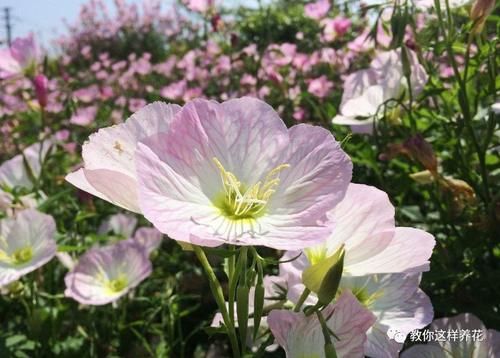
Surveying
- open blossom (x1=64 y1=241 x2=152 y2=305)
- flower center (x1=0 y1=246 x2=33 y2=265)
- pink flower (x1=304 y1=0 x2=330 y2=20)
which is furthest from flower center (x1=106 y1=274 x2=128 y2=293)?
pink flower (x1=304 y1=0 x2=330 y2=20)

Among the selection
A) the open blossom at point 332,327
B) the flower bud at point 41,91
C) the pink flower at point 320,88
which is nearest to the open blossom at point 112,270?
the flower bud at point 41,91

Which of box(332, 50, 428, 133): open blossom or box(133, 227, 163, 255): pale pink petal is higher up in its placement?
box(332, 50, 428, 133): open blossom

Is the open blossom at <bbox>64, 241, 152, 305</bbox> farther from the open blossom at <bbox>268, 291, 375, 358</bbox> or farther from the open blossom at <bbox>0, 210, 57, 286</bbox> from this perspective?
the open blossom at <bbox>268, 291, 375, 358</bbox>

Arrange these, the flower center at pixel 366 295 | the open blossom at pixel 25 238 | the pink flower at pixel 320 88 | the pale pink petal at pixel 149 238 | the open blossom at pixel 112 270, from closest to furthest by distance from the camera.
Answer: the flower center at pixel 366 295
the open blossom at pixel 25 238
the open blossom at pixel 112 270
the pale pink petal at pixel 149 238
the pink flower at pixel 320 88

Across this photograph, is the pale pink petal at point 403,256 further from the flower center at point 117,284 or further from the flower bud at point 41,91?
the flower bud at point 41,91

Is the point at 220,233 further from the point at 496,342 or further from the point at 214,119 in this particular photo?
the point at 496,342

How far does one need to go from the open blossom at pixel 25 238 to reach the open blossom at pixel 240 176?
0.74 metres

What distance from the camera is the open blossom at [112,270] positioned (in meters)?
1.58

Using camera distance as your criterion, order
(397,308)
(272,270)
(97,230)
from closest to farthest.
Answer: (397,308) < (272,270) < (97,230)

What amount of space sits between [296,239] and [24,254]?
0.97 m

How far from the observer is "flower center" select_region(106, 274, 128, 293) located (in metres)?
1.66

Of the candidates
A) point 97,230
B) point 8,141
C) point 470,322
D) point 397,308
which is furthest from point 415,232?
point 8,141

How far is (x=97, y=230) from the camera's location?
2.13 metres

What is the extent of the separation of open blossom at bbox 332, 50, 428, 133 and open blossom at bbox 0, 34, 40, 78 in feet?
4.42
